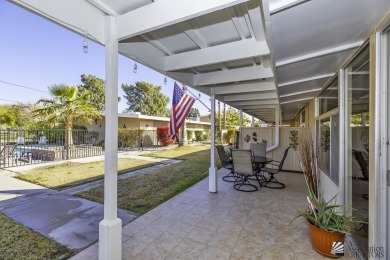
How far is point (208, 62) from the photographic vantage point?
2.92 m

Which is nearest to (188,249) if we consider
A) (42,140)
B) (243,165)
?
(243,165)

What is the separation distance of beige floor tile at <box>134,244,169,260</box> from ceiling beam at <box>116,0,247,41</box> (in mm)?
2611

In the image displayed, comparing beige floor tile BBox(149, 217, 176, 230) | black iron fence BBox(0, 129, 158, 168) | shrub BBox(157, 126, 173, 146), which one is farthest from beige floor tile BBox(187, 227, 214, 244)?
shrub BBox(157, 126, 173, 146)

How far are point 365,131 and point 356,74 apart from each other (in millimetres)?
869

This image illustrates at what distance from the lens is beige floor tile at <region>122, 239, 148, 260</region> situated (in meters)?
2.50

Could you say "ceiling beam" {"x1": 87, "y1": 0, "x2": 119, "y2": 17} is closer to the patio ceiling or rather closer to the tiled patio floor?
the patio ceiling

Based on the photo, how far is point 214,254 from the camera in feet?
8.41

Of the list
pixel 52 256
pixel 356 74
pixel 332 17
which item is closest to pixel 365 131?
pixel 356 74

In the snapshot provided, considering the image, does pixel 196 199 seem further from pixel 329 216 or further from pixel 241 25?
pixel 241 25

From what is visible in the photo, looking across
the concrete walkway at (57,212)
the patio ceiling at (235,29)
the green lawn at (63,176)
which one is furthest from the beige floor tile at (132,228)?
the green lawn at (63,176)

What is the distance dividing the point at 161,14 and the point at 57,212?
154 inches

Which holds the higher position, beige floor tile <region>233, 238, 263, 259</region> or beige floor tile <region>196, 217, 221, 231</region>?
beige floor tile <region>196, 217, 221, 231</region>

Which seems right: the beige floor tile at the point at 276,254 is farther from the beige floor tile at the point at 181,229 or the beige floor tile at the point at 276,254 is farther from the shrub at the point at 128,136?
the shrub at the point at 128,136

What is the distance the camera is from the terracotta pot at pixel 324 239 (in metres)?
2.40
